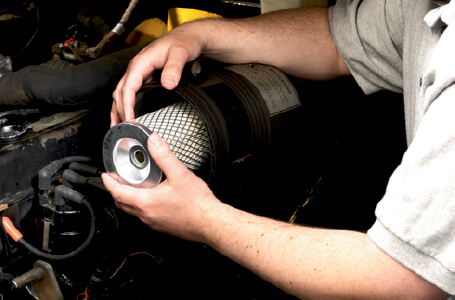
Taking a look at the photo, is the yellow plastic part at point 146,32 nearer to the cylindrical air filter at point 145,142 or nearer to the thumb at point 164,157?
the cylindrical air filter at point 145,142

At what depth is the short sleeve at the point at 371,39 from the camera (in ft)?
3.34

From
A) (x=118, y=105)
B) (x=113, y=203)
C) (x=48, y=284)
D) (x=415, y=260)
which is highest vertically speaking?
(x=118, y=105)

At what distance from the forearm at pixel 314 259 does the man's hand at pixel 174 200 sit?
0.10 ft

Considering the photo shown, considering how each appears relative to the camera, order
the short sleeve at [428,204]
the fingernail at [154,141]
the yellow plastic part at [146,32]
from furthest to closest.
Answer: the yellow plastic part at [146,32], the fingernail at [154,141], the short sleeve at [428,204]

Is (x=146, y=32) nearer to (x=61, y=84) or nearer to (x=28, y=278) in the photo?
(x=61, y=84)

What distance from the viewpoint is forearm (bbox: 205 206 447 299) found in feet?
2.03

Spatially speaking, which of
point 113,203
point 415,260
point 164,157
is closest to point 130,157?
point 164,157

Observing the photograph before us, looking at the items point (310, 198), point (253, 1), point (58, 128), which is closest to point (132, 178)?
point (58, 128)

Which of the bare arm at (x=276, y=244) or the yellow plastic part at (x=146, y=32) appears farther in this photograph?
the yellow plastic part at (x=146, y=32)

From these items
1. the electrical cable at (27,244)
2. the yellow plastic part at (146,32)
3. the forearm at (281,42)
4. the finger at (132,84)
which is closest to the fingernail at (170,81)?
the finger at (132,84)

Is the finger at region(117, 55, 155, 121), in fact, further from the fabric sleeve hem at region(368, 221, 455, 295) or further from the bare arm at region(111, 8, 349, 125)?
the fabric sleeve hem at region(368, 221, 455, 295)

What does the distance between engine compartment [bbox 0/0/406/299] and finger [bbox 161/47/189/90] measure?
19 cm

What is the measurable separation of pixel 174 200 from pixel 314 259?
25 cm

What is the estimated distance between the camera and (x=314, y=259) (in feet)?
2.21
